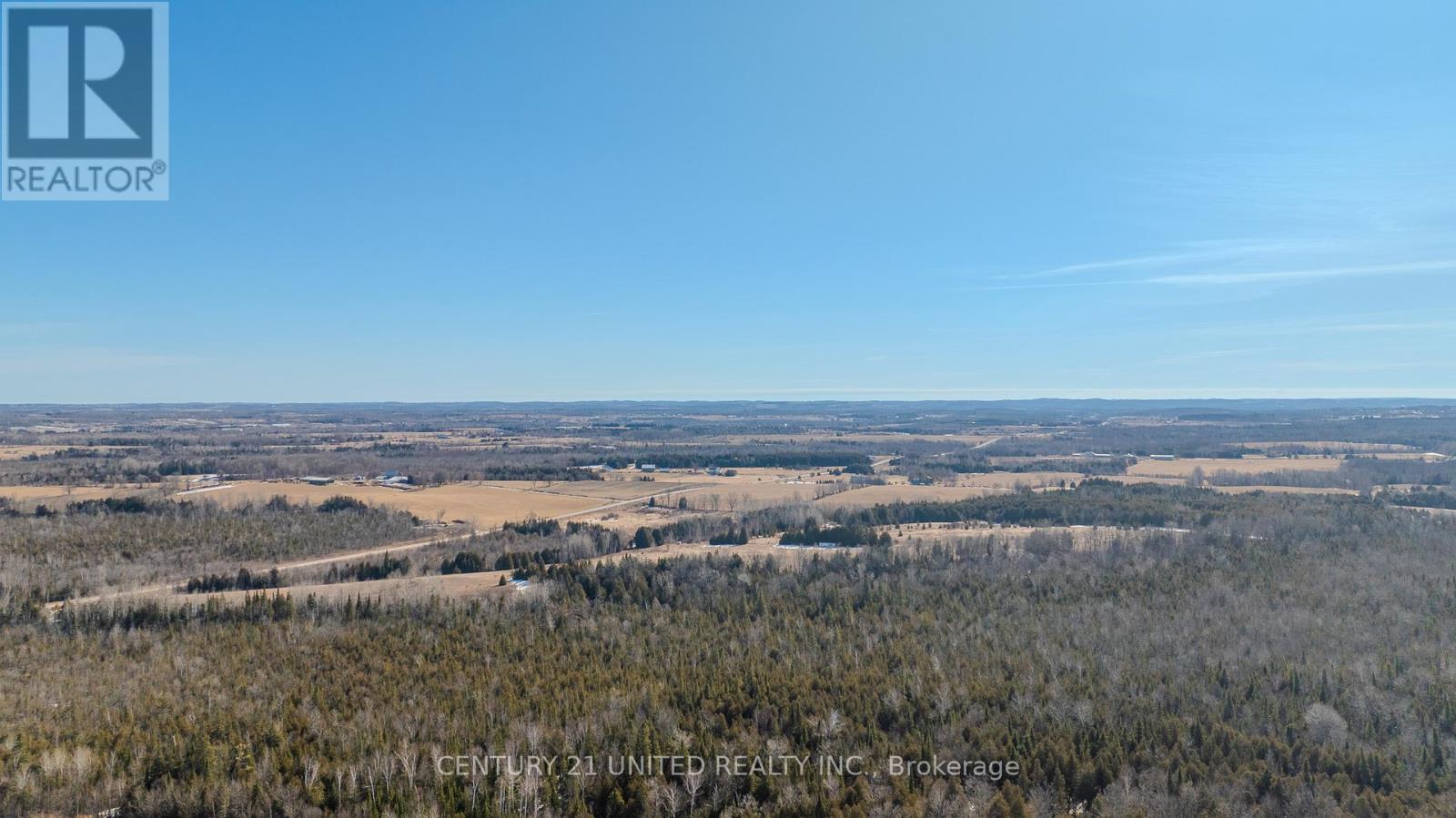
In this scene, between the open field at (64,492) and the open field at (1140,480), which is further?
the open field at (1140,480)

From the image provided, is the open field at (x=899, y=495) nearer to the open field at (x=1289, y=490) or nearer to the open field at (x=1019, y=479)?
the open field at (x=1019, y=479)

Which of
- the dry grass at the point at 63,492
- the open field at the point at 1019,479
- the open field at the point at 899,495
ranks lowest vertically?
the open field at the point at 899,495

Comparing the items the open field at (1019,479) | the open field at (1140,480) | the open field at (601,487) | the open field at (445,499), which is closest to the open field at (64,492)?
the open field at (445,499)

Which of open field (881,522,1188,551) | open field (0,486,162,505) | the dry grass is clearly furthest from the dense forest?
open field (0,486,162,505)

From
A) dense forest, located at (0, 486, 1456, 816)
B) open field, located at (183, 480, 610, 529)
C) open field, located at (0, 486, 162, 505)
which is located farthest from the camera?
open field, located at (183, 480, 610, 529)

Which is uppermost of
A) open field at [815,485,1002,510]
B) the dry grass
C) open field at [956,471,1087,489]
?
the dry grass

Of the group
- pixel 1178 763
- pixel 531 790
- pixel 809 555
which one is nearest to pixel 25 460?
pixel 809 555

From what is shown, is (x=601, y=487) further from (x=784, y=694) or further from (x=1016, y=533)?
(x=784, y=694)

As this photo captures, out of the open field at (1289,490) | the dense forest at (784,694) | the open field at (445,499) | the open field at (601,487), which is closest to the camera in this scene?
the dense forest at (784,694)

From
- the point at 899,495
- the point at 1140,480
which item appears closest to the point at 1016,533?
the point at 899,495

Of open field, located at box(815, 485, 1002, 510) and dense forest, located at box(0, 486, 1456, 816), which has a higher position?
dense forest, located at box(0, 486, 1456, 816)

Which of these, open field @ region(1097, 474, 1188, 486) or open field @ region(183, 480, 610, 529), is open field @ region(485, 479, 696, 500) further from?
open field @ region(1097, 474, 1188, 486)
